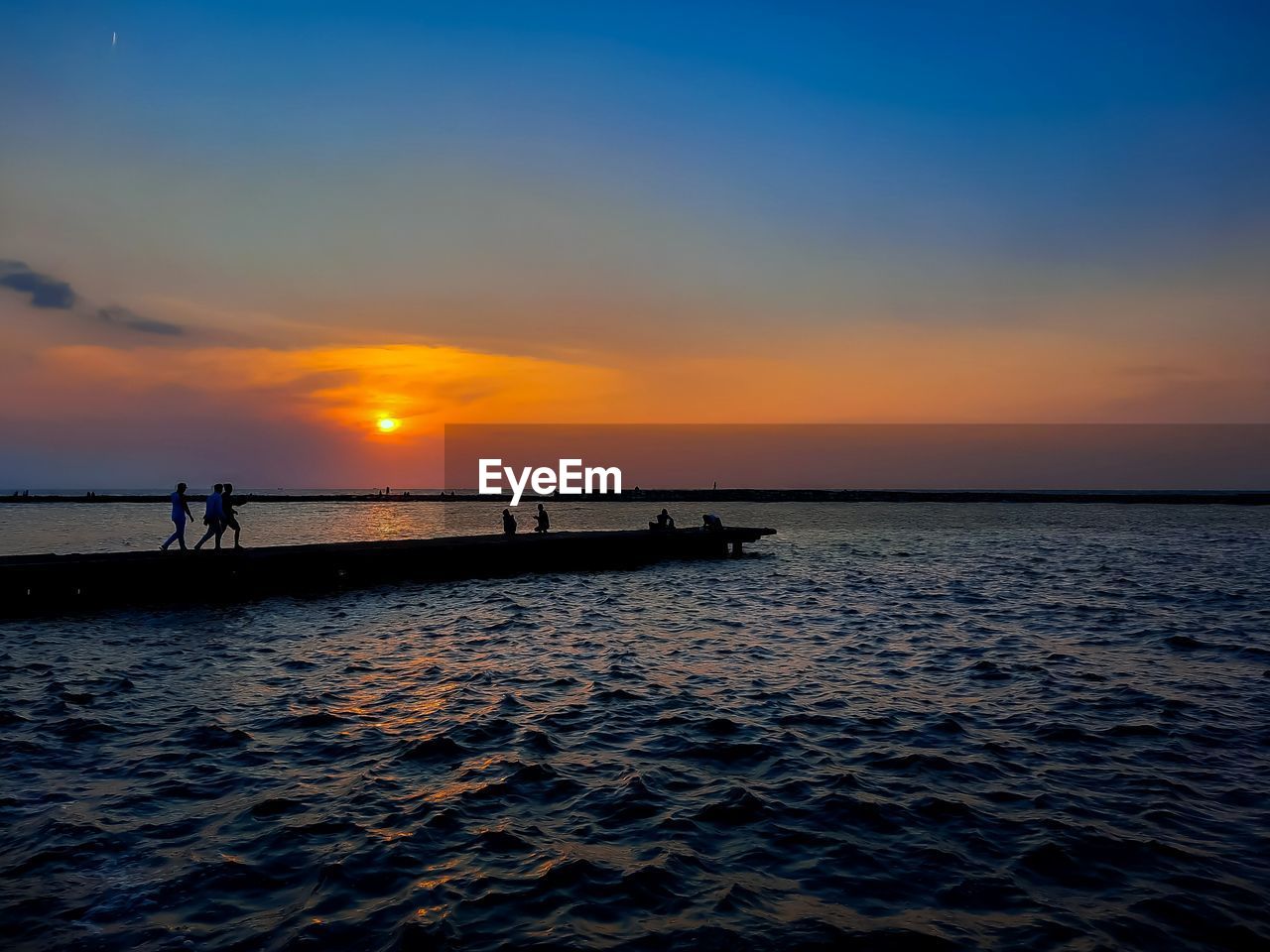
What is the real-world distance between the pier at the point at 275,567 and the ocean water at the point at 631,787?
3.25 m

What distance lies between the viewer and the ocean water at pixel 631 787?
6.06 meters

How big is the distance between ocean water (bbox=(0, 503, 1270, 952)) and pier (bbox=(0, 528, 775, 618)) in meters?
3.25

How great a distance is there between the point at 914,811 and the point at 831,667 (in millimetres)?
7181

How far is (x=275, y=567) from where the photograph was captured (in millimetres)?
25891

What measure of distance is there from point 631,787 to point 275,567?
21284 mm

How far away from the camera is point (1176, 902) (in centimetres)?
635

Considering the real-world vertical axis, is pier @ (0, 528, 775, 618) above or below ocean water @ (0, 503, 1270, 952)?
above

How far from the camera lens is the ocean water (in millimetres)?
6059

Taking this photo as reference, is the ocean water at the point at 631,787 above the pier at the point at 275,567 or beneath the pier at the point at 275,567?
beneath

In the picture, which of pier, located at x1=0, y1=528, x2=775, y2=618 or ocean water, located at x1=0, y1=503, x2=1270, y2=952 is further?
pier, located at x1=0, y1=528, x2=775, y2=618

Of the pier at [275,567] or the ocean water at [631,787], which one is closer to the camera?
the ocean water at [631,787]

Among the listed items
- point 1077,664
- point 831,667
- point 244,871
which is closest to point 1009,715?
point 831,667

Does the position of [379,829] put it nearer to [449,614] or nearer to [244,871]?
[244,871]

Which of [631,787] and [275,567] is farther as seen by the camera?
[275,567]
